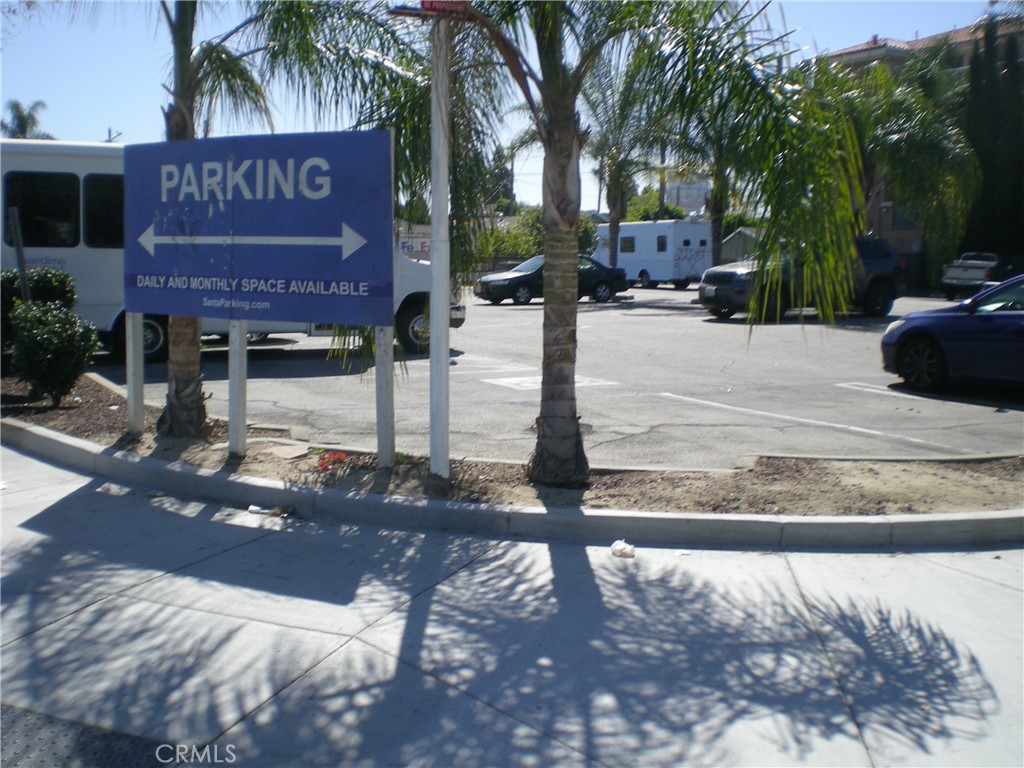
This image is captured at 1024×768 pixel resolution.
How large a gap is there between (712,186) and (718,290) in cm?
1585

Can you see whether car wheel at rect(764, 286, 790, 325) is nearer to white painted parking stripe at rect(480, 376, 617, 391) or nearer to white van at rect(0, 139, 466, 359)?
white painted parking stripe at rect(480, 376, 617, 391)

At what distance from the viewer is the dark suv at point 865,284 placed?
22.5 metres

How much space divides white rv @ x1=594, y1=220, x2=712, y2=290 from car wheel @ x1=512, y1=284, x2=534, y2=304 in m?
12.0

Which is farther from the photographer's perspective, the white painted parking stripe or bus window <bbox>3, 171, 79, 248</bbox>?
bus window <bbox>3, 171, 79, 248</bbox>

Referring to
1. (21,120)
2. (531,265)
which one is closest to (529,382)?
(531,265)

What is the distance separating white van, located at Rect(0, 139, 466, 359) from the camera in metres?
14.0

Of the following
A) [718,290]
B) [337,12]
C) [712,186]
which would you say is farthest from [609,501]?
[718,290]

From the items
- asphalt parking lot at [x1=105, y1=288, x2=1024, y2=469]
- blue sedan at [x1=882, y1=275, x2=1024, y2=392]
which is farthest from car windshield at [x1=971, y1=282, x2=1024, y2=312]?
asphalt parking lot at [x1=105, y1=288, x2=1024, y2=469]

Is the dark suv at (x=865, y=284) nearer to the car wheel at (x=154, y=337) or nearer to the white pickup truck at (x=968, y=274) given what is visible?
the white pickup truck at (x=968, y=274)

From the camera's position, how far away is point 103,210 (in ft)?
47.0

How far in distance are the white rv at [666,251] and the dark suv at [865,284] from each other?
1568cm

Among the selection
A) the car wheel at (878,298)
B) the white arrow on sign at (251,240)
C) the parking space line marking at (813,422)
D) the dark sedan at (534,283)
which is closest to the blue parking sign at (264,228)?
the white arrow on sign at (251,240)

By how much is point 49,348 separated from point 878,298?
19.3 meters

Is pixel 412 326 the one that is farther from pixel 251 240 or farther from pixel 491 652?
Result: pixel 491 652
